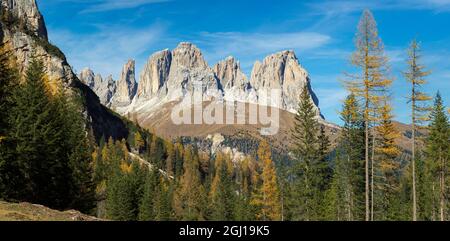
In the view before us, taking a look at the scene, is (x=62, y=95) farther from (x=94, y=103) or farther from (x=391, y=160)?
(x=94, y=103)

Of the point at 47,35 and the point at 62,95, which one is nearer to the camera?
the point at 62,95

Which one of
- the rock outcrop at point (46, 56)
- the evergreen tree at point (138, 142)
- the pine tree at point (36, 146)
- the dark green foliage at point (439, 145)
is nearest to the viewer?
the pine tree at point (36, 146)

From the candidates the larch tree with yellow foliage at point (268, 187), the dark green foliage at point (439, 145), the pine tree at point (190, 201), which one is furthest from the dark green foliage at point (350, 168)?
the pine tree at point (190, 201)

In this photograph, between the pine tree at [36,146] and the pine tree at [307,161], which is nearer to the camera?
the pine tree at [36,146]

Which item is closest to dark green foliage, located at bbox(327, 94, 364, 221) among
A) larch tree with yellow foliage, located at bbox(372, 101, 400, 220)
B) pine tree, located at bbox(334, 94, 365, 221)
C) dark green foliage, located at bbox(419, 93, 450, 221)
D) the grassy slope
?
pine tree, located at bbox(334, 94, 365, 221)

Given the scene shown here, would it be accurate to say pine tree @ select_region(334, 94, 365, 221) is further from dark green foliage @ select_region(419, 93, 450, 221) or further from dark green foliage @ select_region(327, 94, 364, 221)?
dark green foliage @ select_region(419, 93, 450, 221)

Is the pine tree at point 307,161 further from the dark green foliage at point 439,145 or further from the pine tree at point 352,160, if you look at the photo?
the dark green foliage at point 439,145

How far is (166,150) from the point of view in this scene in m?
183

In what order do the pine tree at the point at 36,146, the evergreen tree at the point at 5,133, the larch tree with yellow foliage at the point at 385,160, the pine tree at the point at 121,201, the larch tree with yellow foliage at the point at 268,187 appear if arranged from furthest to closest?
the pine tree at the point at 121,201 < the larch tree with yellow foliage at the point at 268,187 < the larch tree with yellow foliage at the point at 385,160 < the pine tree at the point at 36,146 < the evergreen tree at the point at 5,133


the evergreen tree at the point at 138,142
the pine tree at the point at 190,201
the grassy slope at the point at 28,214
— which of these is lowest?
the pine tree at the point at 190,201

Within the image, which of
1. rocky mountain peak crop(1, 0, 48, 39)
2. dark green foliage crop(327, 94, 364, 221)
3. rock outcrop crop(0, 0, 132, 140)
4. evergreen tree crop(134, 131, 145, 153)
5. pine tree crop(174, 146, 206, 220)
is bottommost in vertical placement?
pine tree crop(174, 146, 206, 220)

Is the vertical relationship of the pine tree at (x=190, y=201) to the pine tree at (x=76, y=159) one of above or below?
below
